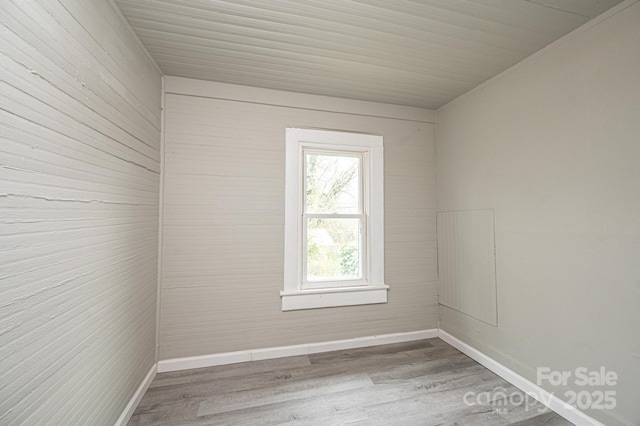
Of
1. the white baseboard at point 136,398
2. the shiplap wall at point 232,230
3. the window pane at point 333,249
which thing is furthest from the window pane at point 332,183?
the white baseboard at point 136,398

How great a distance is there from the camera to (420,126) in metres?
3.05

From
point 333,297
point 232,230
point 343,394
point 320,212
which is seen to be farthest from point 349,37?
point 343,394

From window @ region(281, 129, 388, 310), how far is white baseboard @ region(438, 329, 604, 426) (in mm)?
911

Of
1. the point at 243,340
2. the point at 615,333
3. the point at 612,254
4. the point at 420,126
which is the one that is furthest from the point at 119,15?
the point at 615,333

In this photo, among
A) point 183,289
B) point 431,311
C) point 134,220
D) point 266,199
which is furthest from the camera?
point 431,311

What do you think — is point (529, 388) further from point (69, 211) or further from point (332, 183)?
point (69, 211)

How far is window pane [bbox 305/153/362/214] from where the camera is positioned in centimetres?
276

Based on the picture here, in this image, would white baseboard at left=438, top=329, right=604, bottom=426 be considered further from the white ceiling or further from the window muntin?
the white ceiling

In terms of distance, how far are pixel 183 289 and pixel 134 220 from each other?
2.65 ft

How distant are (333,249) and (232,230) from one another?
104cm

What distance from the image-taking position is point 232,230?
2465 mm

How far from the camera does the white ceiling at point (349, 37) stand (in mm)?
1583

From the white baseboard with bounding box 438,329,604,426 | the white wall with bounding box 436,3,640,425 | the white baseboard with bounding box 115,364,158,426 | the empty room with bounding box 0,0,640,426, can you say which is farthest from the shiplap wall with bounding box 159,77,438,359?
the white wall with bounding box 436,3,640,425

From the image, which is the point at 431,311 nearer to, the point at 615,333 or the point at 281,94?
the point at 615,333
